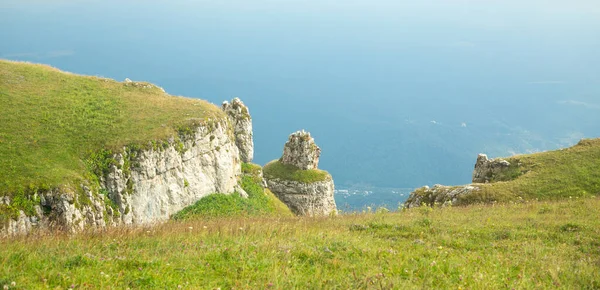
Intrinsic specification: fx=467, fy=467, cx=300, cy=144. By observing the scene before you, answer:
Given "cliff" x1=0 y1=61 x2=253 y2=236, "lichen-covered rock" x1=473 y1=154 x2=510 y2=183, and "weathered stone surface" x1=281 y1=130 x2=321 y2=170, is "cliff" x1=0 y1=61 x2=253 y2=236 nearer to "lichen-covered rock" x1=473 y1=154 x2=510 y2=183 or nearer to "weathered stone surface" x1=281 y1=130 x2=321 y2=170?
"weathered stone surface" x1=281 y1=130 x2=321 y2=170

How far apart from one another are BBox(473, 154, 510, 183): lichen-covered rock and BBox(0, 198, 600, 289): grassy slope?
1877 cm

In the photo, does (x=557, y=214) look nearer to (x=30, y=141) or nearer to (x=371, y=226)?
(x=371, y=226)

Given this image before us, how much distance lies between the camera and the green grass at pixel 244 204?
3022 cm

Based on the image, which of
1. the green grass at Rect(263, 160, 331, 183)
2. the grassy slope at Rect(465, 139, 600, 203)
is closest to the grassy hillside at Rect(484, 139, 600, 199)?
the grassy slope at Rect(465, 139, 600, 203)

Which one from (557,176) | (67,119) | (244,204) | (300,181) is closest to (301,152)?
(300,181)

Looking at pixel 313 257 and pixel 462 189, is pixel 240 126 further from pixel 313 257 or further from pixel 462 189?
pixel 313 257

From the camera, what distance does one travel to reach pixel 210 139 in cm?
3253

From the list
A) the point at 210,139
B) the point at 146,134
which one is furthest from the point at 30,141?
the point at 210,139

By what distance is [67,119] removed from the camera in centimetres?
2748

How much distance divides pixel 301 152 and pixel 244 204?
20.3 metres

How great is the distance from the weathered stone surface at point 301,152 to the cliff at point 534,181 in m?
22.5

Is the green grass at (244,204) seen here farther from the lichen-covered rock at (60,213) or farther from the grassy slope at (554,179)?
the grassy slope at (554,179)

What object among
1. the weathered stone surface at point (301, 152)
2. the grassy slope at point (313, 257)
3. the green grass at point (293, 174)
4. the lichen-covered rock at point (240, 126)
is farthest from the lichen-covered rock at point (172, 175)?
the weathered stone surface at point (301, 152)

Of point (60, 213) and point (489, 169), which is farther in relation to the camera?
point (489, 169)
